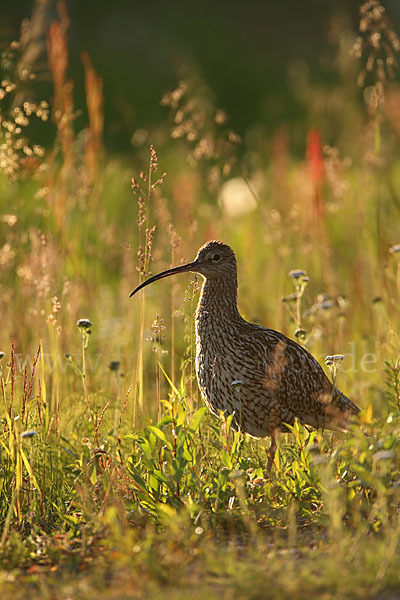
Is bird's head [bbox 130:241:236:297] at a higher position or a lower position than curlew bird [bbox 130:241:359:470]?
higher

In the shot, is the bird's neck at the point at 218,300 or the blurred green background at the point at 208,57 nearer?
the bird's neck at the point at 218,300

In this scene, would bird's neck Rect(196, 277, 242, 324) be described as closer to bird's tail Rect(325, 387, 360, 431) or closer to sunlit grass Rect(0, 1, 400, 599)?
sunlit grass Rect(0, 1, 400, 599)

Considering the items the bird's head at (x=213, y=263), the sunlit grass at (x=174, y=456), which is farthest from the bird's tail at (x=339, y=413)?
the bird's head at (x=213, y=263)

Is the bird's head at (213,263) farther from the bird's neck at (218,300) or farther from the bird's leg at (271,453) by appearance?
the bird's leg at (271,453)

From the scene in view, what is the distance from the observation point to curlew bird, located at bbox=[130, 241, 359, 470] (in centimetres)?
407

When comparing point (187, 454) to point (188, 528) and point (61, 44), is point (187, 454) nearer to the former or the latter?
point (188, 528)

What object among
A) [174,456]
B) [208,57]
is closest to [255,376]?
[174,456]

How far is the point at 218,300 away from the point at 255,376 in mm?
567

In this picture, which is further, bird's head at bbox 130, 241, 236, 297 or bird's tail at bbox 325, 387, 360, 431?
bird's head at bbox 130, 241, 236, 297

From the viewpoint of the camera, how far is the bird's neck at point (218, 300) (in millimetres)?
4430

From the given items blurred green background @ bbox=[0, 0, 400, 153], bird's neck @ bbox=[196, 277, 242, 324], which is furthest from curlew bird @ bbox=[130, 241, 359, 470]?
blurred green background @ bbox=[0, 0, 400, 153]

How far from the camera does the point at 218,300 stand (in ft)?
14.8

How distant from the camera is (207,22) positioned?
54.7ft

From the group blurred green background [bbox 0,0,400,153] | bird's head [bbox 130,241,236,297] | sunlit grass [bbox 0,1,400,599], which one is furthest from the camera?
blurred green background [bbox 0,0,400,153]
